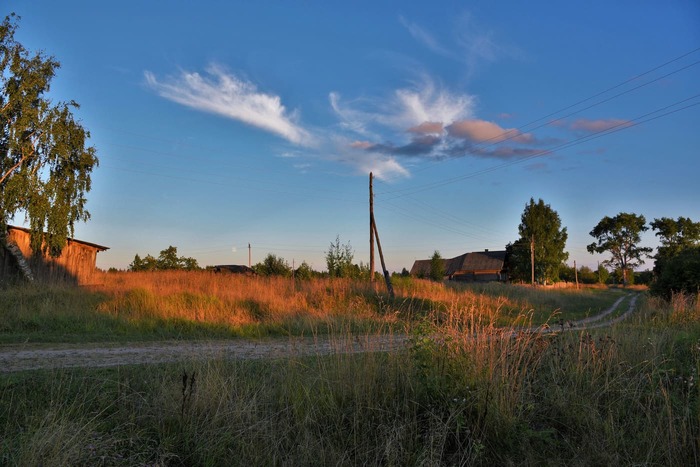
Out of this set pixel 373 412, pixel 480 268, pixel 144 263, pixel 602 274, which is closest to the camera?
pixel 373 412

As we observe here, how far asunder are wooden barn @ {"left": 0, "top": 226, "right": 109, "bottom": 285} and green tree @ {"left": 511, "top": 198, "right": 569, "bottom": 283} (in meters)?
51.7

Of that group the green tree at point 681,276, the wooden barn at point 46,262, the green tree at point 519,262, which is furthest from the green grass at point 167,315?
the green tree at point 519,262

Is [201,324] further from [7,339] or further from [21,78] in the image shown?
[21,78]

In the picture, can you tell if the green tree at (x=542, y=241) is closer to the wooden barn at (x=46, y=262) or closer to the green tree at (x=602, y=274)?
the green tree at (x=602, y=274)

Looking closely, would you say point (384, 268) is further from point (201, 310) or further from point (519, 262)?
point (519, 262)

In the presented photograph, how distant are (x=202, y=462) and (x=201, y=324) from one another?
913cm

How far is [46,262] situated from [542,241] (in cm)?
5683

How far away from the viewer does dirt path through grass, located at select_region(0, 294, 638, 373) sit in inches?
245

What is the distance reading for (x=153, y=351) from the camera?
28.1ft

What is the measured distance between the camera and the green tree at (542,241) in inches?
2424

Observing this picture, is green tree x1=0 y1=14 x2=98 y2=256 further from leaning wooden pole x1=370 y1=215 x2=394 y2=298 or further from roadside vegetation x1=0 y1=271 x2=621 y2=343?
leaning wooden pole x1=370 y1=215 x2=394 y2=298

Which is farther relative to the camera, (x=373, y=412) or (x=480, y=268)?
(x=480, y=268)

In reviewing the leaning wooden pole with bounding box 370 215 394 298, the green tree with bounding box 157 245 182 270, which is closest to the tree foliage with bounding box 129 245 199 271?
the green tree with bounding box 157 245 182 270

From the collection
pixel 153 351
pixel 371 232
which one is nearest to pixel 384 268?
pixel 371 232
